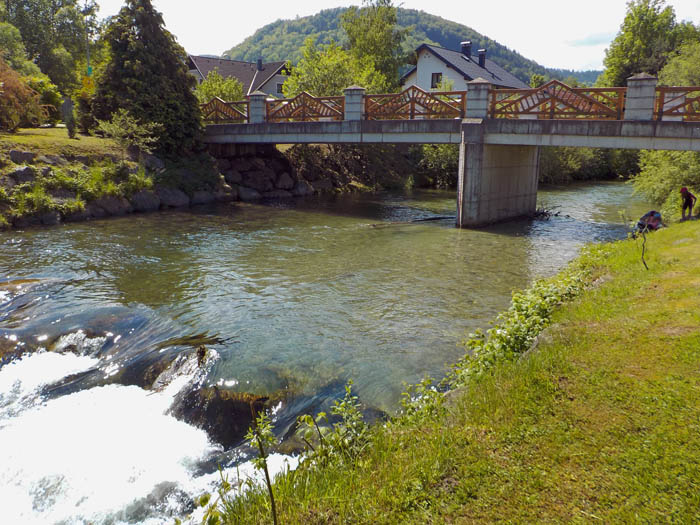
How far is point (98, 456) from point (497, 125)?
16547mm

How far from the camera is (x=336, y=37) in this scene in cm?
13562

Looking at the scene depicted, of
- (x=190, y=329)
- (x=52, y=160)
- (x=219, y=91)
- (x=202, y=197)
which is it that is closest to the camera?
(x=190, y=329)

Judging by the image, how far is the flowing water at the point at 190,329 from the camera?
18.8 ft

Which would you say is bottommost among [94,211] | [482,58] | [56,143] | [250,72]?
[94,211]

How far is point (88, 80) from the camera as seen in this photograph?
3091 centimetres

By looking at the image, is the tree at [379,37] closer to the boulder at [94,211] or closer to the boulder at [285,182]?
the boulder at [285,182]

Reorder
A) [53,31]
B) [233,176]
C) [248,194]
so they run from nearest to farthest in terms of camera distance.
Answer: [248,194]
[233,176]
[53,31]

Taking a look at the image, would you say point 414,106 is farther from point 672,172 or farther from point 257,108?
point 672,172

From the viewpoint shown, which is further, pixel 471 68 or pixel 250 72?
pixel 250 72

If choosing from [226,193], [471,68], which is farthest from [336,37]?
[226,193]

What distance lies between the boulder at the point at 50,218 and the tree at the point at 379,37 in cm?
3956

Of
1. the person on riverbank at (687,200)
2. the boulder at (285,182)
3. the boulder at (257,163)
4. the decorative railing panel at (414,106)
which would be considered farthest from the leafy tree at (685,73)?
the boulder at (257,163)

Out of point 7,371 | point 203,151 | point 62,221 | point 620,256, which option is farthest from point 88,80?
point 620,256

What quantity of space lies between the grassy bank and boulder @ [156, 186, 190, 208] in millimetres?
20158
